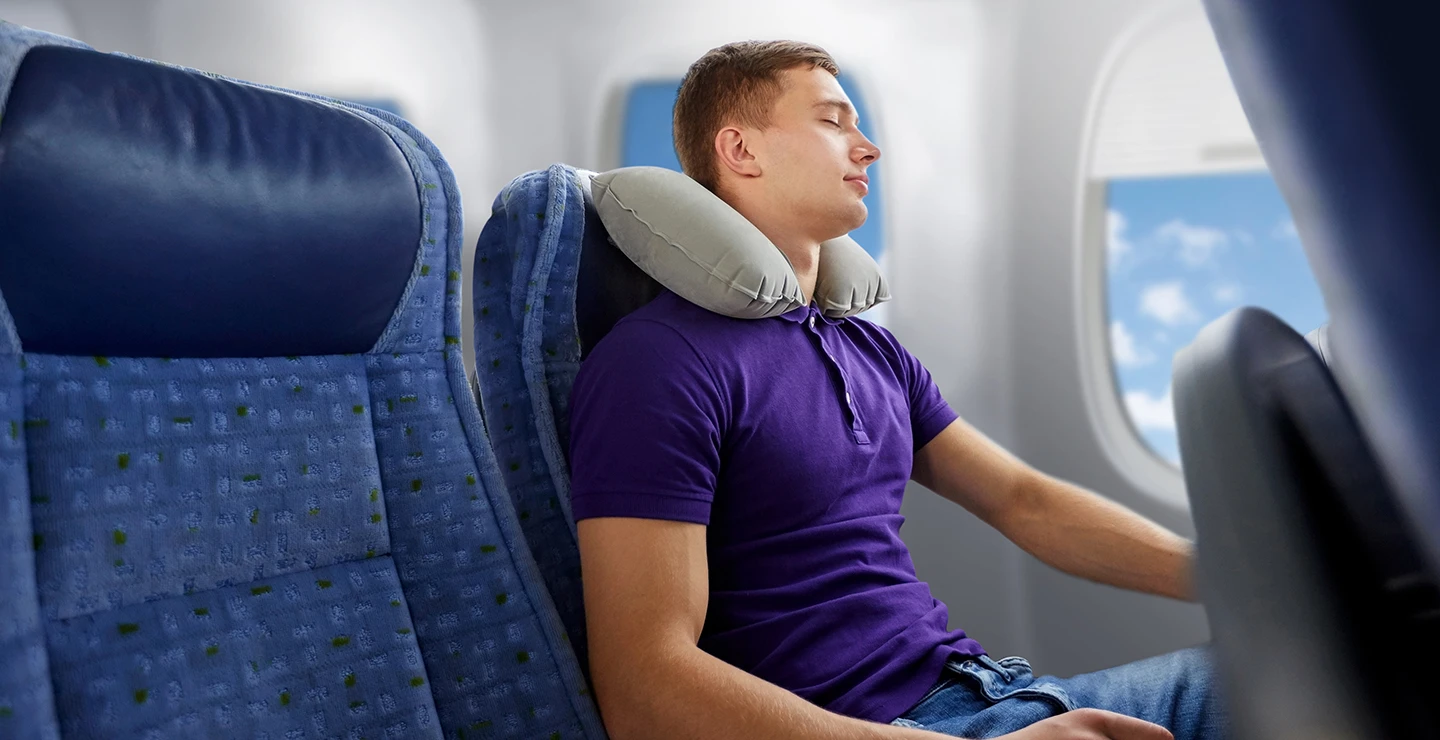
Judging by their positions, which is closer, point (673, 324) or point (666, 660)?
point (666, 660)

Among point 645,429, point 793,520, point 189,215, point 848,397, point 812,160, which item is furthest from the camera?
point 812,160

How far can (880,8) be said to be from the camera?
2686 mm

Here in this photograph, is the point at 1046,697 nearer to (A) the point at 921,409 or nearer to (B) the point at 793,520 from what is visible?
(B) the point at 793,520

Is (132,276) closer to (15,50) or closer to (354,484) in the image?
(15,50)

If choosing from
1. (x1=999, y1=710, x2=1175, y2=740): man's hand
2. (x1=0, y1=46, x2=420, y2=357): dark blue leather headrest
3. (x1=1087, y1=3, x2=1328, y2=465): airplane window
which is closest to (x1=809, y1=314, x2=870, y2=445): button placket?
(x1=999, y1=710, x2=1175, y2=740): man's hand

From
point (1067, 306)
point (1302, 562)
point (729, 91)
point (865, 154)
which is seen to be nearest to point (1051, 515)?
point (865, 154)

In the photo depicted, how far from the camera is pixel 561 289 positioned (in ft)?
4.53

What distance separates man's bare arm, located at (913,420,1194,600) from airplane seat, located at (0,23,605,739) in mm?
782

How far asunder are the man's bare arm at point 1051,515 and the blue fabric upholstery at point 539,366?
2.22ft

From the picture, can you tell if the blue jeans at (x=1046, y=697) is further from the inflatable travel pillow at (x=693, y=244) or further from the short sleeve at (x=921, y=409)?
the inflatable travel pillow at (x=693, y=244)

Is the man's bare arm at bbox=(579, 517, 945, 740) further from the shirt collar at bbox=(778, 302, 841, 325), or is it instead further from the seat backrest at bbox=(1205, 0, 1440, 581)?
the seat backrest at bbox=(1205, 0, 1440, 581)

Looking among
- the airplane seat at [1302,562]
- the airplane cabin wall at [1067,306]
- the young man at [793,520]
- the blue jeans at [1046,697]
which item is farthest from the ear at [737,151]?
the airplane seat at [1302,562]

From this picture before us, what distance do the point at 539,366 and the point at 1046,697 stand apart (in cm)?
79

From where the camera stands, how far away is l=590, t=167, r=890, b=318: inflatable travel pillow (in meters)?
1.36
